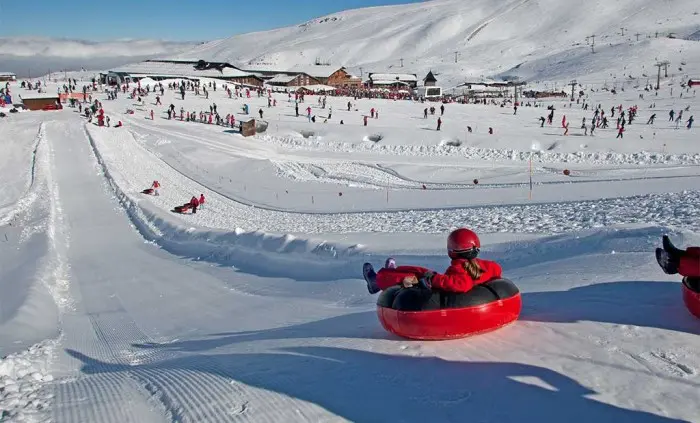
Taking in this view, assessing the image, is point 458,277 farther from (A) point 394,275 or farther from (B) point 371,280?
(B) point 371,280

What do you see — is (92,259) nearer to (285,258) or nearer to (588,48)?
(285,258)

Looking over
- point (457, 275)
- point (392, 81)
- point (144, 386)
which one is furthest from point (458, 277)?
point (392, 81)

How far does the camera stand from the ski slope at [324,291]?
16.7 ft

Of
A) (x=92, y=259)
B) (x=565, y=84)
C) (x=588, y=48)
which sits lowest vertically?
(x=92, y=259)

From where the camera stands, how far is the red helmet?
6078 mm

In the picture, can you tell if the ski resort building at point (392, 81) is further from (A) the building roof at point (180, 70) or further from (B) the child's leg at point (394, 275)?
(B) the child's leg at point (394, 275)

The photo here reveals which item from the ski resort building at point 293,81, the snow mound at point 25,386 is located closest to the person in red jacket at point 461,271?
the snow mound at point 25,386

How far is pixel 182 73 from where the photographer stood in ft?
271

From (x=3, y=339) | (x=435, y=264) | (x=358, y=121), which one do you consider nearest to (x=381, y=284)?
(x=435, y=264)

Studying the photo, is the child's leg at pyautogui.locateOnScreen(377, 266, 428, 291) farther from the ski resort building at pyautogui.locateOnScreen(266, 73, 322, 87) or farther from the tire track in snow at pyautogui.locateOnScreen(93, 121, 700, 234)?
the ski resort building at pyautogui.locateOnScreen(266, 73, 322, 87)

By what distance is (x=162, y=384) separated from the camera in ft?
19.4

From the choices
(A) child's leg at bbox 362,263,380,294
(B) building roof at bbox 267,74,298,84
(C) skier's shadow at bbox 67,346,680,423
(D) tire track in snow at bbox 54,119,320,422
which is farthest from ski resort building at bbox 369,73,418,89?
(C) skier's shadow at bbox 67,346,680,423

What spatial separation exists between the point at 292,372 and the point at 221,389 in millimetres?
728

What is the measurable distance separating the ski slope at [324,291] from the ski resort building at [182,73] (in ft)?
162
